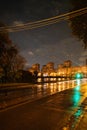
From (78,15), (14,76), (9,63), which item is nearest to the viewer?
(78,15)

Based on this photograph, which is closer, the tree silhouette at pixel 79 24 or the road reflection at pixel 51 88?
the tree silhouette at pixel 79 24

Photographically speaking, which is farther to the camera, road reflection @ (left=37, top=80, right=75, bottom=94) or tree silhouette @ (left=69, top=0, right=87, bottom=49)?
road reflection @ (left=37, top=80, right=75, bottom=94)

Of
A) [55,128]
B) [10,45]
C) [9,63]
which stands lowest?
[55,128]

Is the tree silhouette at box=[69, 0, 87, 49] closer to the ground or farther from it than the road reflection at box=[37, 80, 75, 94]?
farther from it

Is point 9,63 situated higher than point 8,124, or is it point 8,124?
point 9,63

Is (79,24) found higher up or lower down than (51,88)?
higher up

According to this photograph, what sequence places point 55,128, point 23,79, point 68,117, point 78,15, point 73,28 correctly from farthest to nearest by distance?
point 23,79, point 73,28, point 78,15, point 68,117, point 55,128

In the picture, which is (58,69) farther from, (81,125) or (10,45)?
(81,125)

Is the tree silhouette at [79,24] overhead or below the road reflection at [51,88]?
overhead

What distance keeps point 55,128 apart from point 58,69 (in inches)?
7267

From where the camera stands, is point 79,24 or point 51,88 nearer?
point 79,24

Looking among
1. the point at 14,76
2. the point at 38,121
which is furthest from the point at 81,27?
the point at 14,76

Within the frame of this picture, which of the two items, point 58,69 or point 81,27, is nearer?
point 81,27

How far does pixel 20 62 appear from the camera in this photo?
4891 centimetres
